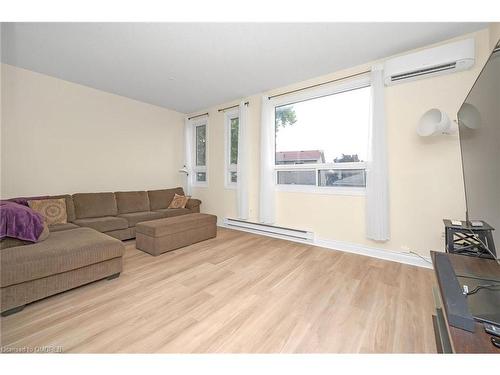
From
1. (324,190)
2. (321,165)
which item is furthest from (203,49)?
(324,190)

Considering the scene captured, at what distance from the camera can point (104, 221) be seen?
10.0 feet

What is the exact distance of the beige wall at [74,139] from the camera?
288 centimetres

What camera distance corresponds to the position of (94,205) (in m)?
3.35

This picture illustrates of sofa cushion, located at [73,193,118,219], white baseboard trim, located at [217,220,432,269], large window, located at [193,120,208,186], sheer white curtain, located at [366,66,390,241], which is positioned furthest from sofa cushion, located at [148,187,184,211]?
sheer white curtain, located at [366,66,390,241]

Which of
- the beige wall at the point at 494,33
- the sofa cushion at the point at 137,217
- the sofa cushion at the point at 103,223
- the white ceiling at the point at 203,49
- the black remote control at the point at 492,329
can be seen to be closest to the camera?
the black remote control at the point at 492,329

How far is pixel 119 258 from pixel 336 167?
9.89 ft

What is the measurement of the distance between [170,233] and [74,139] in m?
2.48

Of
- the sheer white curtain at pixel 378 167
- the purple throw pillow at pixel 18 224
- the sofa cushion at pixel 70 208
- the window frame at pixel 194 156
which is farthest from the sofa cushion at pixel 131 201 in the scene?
the sheer white curtain at pixel 378 167

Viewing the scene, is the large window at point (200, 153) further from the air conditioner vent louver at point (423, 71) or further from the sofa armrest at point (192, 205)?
the air conditioner vent louver at point (423, 71)

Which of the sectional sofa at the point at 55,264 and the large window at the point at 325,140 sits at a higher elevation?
the large window at the point at 325,140

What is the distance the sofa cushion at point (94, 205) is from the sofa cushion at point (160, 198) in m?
0.66

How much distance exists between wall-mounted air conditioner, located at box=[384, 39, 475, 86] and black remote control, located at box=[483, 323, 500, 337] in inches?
105

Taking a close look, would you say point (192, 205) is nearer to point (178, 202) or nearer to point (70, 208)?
point (178, 202)

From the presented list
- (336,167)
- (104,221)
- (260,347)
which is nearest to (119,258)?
(104,221)
